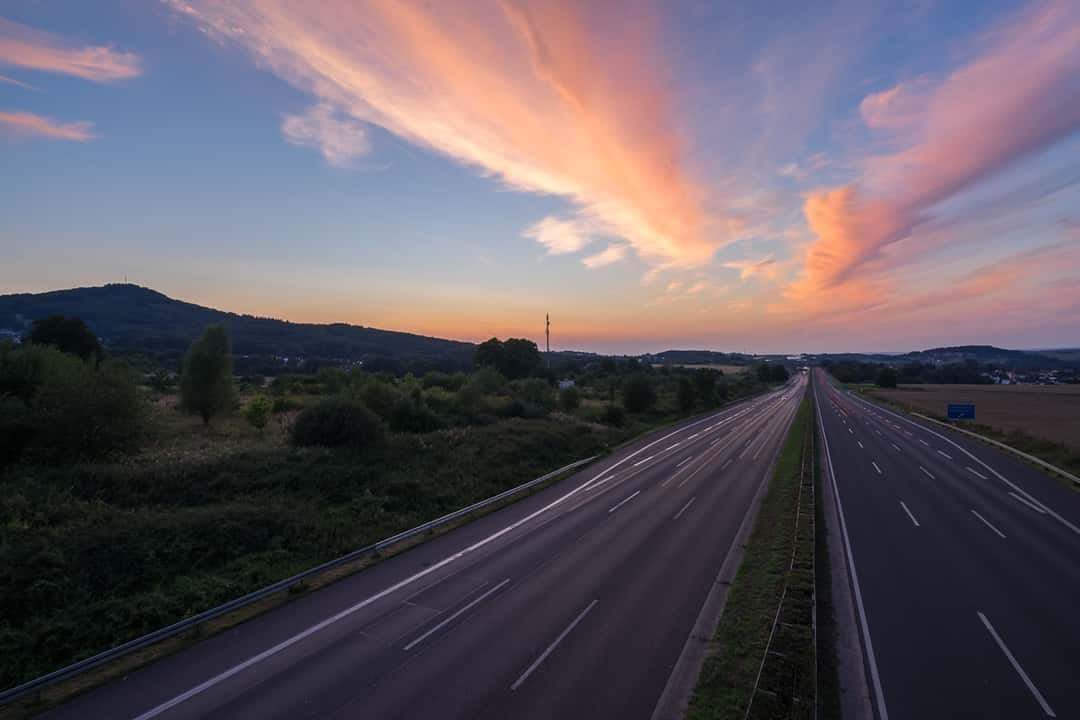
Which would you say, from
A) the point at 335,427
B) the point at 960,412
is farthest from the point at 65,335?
the point at 960,412

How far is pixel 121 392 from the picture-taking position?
24453 mm

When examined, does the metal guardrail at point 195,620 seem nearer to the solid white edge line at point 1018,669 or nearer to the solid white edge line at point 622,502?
the solid white edge line at point 622,502

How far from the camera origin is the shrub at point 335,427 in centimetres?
2959

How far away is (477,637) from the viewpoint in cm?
1188

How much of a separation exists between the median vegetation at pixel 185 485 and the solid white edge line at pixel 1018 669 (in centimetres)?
1931

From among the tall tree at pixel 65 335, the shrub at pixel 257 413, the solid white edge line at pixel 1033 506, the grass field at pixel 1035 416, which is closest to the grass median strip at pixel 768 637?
the solid white edge line at pixel 1033 506

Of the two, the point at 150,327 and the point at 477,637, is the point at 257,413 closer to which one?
the point at 477,637

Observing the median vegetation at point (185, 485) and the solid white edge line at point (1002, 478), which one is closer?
the median vegetation at point (185, 485)

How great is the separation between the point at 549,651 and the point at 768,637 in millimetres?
5278

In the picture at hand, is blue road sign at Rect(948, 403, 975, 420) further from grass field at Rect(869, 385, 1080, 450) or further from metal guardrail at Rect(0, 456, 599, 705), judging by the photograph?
metal guardrail at Rect(0, 456, 599, 705)

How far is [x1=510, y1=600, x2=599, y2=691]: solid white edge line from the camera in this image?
10070 millimetres

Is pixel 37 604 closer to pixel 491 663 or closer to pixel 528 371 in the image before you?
pixel 491 663

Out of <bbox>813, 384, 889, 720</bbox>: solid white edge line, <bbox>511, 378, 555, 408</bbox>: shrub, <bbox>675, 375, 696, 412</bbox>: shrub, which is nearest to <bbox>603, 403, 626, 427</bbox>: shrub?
<bbox>511, 378, 555, 408</bbox>: shrub

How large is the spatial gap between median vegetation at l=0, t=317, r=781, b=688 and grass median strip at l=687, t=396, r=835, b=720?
1359 cm
